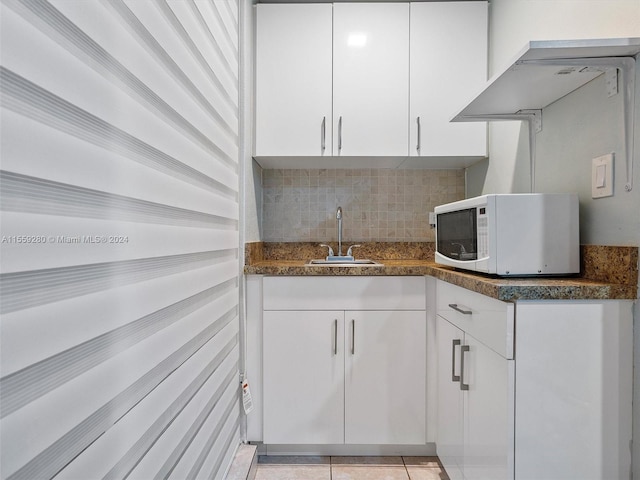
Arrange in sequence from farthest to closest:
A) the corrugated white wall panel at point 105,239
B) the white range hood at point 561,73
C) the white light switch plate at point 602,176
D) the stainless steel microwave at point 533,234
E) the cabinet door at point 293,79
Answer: the cabinet door at point 293,79, the stainless steel microwave at point 533,234, the white light switch plate at point 602,176, the white range hood at point 561,73, the corrugated white wall panel at point 105,239

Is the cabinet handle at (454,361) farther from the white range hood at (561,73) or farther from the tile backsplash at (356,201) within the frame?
the tile backsplash at (356,201)

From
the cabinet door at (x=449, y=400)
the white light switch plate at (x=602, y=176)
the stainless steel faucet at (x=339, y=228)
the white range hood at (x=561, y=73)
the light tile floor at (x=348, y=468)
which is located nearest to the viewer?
the white range hood at (x=561, y=73)

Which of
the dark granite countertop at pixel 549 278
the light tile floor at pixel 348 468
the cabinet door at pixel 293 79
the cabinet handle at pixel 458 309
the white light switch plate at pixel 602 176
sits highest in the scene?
the cabinet door at pixel 293 79

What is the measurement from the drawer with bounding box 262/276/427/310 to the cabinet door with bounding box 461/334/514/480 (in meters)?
0.48

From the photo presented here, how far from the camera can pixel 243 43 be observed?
6.24 ft

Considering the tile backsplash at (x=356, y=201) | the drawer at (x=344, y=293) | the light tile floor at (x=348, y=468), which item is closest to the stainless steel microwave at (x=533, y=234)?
the drawer at (x=344, y=293)

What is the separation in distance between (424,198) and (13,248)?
229 cm

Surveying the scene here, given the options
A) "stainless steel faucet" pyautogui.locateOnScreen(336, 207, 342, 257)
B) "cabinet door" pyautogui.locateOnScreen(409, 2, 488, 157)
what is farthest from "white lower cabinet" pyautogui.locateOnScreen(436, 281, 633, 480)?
"stainless steel faucet" pyautogui.locateOnScreen(336, 207, 342, 257)

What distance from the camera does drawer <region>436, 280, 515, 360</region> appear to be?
1168mm

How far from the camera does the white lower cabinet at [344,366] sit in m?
1.94

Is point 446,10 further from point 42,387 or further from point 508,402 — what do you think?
point 42,387

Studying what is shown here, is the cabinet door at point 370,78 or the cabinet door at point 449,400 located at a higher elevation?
the cabinet door at point 370,78

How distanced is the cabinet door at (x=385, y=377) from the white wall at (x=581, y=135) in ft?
2.65

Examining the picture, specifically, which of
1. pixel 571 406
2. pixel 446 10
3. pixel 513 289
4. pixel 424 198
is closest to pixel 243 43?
pixel 446 10
